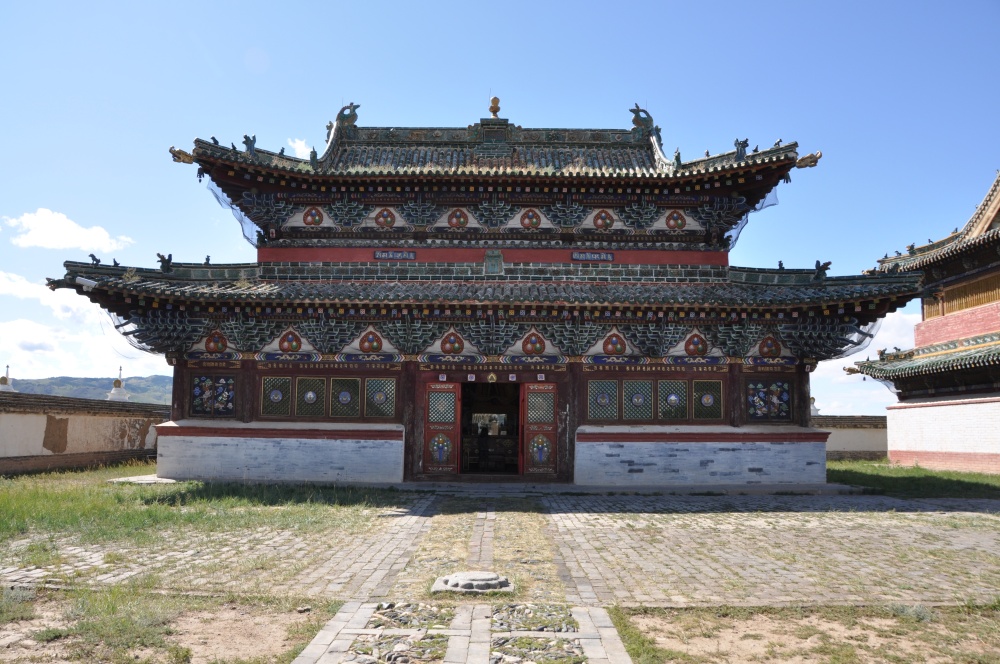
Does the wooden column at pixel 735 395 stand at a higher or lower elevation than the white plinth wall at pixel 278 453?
higher

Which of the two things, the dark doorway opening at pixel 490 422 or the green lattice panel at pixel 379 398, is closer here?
the green lattice panel at pixel 379 398

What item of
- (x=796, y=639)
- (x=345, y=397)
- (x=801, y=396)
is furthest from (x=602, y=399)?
(x=796, y=639)

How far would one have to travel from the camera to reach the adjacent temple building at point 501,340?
16141 millimetres

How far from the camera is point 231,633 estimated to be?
5.68 m

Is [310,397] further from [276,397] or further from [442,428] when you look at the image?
[442,428]

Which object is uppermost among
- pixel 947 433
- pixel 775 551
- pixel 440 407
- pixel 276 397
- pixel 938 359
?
pixel 938 359

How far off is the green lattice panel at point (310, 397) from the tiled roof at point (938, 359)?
20841 mm

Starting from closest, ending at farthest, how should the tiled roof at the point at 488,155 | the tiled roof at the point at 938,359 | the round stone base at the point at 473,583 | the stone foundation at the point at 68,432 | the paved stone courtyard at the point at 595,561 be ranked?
1. the paved stone courtyard at the point at 595,561
2. the round stone base at the point at 473,583
3. the tiled roof at the point at 488,155
4. the stone foundation at the point at 68,432
5. the tiled roof at the point at 938,359

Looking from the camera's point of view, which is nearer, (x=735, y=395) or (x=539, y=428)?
(x=735, y=395)

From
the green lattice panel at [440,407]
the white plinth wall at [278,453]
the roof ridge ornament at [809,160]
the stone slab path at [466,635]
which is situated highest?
the roof ridge ornament at [809,160]

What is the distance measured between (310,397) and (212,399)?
8.44 feet

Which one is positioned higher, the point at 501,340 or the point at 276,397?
the point at 501,340

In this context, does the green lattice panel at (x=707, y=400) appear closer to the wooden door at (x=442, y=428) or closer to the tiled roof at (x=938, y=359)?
the wooden door at (x=442, y=428)

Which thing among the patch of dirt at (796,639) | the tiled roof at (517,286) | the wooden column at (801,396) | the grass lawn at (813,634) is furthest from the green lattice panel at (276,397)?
the wooden column at (801,396)
